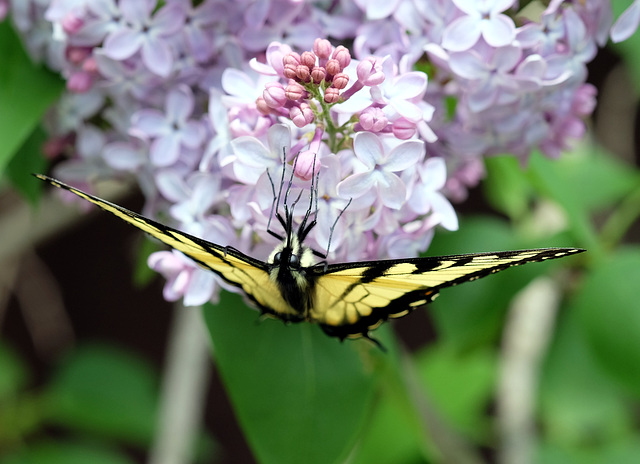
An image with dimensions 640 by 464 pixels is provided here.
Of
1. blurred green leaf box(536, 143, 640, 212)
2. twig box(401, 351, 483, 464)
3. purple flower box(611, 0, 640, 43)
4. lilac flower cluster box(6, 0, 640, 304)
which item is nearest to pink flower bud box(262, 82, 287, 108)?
lilac flower cluster box(6, 0, 640, 304)

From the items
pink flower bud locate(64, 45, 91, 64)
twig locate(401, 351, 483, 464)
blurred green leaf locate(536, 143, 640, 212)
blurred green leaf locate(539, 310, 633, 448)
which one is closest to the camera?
pink flower bud locate(64, 45, 91, 64)

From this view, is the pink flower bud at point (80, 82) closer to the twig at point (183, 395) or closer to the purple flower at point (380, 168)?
the purple flower at point (380, 168)

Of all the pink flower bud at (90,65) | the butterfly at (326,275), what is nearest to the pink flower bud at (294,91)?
the butterfly at (326,275)

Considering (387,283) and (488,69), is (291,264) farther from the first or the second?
(488,69)

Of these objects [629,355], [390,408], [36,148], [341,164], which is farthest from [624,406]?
[36,148]

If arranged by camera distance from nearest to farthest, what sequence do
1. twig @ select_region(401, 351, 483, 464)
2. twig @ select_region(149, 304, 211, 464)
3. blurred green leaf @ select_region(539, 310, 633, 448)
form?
twig @ select_region(401, 351, 483, 464), twig @ select_region(149, 304, 211, 464), blurred green leaf @ select_region(539, 310, 633, 448)

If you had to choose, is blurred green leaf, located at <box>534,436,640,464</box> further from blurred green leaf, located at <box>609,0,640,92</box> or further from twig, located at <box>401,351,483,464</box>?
blurred green leaf, located at <box>609,0,640,92</box>
